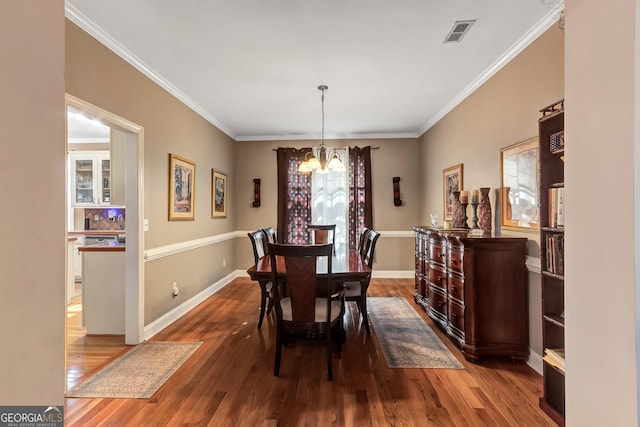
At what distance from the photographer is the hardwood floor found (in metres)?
1.78

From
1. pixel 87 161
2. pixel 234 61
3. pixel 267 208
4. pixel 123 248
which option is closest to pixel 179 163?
pixel 123 248

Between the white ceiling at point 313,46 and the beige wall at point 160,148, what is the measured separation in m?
0.17

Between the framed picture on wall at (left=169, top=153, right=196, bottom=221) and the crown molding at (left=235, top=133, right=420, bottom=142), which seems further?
the crown molding at (left=235, top=133, right=420, bottom=142)

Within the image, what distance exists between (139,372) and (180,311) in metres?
1.22

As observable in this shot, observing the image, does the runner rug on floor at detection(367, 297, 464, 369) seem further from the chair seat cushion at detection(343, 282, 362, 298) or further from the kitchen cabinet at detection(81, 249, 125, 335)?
the kitchen cabinet at detection(81, 249, 125, 335)

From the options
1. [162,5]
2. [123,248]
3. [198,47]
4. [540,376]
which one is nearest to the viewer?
[162,5]

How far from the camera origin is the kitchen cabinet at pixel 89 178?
16.8ft

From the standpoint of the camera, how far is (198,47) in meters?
2.50

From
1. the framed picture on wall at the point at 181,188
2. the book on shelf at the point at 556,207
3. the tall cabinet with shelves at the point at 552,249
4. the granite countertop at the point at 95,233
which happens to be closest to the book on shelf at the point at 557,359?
the tall cabinet with shelves at the point at 552,249

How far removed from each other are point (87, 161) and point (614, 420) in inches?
268

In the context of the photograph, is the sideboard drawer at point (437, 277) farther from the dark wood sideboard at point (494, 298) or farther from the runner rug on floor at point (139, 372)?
the runner rug on floor at point (139, 372)

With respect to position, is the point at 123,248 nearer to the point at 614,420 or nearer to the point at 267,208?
the point at 267,208
